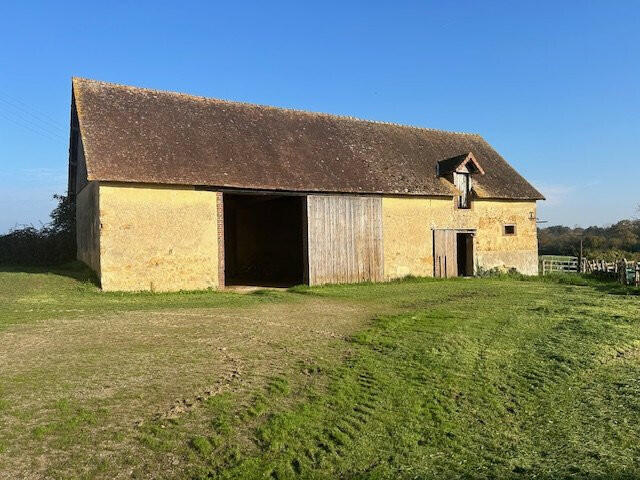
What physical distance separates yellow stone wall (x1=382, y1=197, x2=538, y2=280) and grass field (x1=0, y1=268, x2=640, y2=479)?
879cm

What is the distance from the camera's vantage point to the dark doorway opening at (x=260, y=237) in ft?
74.8

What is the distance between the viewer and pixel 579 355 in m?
7.70

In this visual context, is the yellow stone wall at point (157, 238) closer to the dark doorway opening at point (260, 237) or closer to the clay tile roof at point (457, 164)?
the dark doorway opening at point (260, 237)

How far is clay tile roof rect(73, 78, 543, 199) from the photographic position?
15.7 metres

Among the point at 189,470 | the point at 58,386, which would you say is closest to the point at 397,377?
the point at 189,470

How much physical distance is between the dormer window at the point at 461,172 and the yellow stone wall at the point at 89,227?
43.8 ft

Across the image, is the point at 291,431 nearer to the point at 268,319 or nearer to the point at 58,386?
the point at 58,386

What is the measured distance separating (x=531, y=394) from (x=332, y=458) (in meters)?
2.94

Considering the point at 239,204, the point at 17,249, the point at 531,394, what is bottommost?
the point at 531,394

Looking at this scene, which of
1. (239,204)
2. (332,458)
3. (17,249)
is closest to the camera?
(332,458)

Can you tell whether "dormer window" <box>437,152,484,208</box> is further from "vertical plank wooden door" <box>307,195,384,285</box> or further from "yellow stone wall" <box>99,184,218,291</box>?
"yellow stone wall" <box>99,184,218,291</box>

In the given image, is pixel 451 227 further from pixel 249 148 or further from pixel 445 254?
pixel 249 148

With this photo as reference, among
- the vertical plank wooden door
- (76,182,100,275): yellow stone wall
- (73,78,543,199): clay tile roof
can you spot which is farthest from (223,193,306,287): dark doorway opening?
(76,182,100,275): yellow stone wall

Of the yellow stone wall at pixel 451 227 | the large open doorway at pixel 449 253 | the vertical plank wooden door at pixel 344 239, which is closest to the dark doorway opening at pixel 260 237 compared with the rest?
the vertical plank wooden door at pixel 344 239
